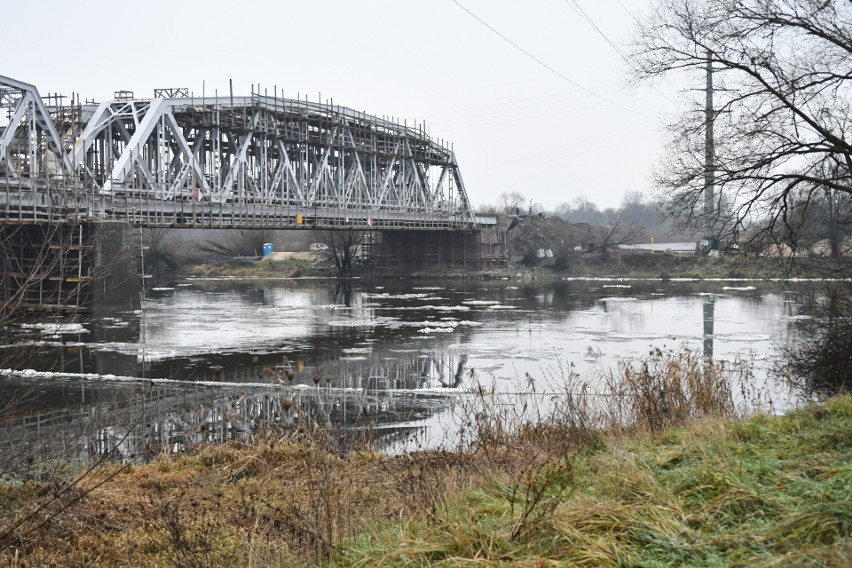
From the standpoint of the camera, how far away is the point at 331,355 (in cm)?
2683

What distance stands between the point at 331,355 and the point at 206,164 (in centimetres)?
4393

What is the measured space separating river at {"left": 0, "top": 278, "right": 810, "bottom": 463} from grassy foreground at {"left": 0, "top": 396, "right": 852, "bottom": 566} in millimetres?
1132

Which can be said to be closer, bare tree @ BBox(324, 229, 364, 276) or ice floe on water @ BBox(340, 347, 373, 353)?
ice floe on water @ BBox(340, 347, 373, 353)

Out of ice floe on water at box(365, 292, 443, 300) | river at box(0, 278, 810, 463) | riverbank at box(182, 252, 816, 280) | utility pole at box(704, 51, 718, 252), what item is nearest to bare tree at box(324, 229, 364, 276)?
riverbank at box(182, 252, 816, 280)

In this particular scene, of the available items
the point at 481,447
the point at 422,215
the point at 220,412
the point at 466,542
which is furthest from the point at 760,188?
the point at 422,215

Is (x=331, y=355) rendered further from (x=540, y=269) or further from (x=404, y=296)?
(x=540, y=269)

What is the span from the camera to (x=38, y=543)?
8.59m

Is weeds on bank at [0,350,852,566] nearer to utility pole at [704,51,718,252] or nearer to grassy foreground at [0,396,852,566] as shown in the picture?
grassy foreground at [0,396,852,566]

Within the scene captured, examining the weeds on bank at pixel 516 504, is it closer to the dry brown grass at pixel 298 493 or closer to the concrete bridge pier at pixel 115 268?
the dry brown grass at pixel 298 493

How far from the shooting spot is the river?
15328mm

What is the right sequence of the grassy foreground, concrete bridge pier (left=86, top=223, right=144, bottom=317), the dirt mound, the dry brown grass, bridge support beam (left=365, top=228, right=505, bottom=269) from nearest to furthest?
the grassy foreground, the dry brown grass, concrete bridge pier (left=86, top=223, right=144, bottom=317), bridge support beam (left=365, top=228, right=505, bottom=269), the dirt mound

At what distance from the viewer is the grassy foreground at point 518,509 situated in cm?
589

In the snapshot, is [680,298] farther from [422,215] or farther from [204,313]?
[422,215]

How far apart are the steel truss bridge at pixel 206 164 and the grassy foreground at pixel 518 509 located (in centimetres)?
2084
